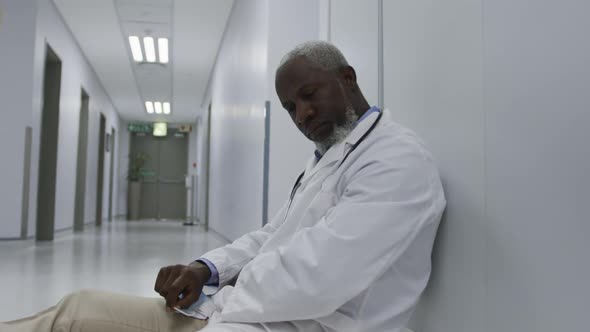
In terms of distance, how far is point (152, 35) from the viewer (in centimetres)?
904

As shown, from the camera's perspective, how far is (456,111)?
4.56 ft

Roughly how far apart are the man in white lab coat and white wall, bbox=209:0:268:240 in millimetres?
2982

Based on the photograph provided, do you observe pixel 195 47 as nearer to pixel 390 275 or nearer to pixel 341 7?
pixel 341 7

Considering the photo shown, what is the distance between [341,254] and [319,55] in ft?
2.09

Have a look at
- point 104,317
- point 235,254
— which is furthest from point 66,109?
point 104,317

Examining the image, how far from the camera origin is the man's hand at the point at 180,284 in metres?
1.30

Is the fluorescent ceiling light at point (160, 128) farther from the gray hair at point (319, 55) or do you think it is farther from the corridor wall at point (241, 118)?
the gray hair at point (319, 55)

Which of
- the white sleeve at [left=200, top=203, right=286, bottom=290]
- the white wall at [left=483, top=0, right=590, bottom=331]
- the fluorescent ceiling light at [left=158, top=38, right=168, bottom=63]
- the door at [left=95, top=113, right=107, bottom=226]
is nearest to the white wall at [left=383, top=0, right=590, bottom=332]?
the white wall at [left=483, top=0, right=590, bottom=331]

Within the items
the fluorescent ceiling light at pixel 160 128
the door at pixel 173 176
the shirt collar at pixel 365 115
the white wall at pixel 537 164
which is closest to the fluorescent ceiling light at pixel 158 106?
the fluorescent ceiling light at pixel 160 128

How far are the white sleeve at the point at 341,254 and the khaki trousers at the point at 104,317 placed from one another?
203mm

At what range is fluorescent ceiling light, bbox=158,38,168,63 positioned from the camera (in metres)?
9.38

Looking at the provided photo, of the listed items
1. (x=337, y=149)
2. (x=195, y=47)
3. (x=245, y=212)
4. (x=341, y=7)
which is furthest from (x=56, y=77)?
(x=337, y=149)

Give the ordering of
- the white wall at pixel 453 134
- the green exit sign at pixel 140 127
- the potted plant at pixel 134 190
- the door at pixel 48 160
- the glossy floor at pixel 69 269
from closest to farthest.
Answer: the white wall at pixel 453 134, the glossy floor at pixel 69 269, the door at pixel 48 160, the potted plant at pixel 134 190, the green exit sign at pixel 140 127

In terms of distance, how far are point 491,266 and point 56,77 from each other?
27.2 feet
